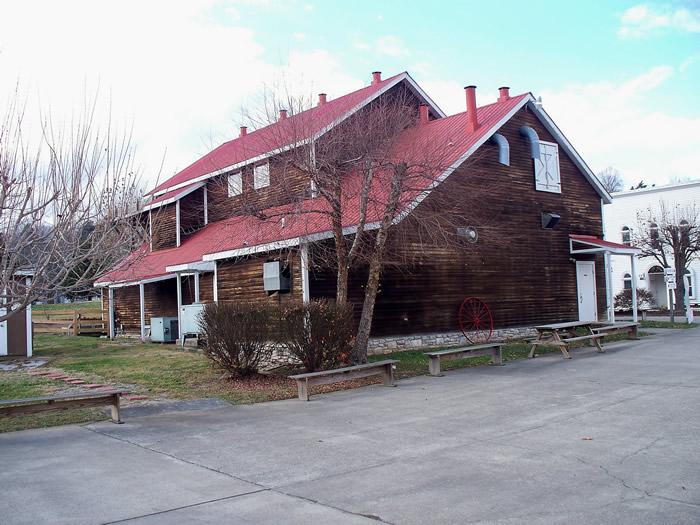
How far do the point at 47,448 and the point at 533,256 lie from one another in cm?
1768

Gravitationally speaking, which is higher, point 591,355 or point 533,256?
point 533,256

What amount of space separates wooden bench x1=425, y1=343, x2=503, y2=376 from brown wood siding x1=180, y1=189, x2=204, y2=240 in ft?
44.6

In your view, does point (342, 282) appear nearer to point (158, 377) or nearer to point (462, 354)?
point (462, 354)

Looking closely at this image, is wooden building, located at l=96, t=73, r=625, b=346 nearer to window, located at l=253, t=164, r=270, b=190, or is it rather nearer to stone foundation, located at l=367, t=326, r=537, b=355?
window, located at l=253, t=164, r=270, b=190

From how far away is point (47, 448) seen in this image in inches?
337

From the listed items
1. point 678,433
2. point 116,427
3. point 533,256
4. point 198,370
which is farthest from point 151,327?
point 678,433

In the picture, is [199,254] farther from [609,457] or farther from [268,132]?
[609,457]

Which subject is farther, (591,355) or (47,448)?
(591,355)

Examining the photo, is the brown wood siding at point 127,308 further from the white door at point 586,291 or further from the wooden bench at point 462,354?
the white door at point 586,291

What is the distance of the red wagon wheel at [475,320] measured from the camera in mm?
20562

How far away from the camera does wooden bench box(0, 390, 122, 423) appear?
369 inches

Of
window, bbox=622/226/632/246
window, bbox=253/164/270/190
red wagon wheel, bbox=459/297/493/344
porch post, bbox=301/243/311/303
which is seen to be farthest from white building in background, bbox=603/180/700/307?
window, bbox=253/164/270/190

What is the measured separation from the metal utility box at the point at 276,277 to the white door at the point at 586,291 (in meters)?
12.0

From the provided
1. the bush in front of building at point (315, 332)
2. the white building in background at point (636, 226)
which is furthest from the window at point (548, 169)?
the white building in background at point (636, 226)
